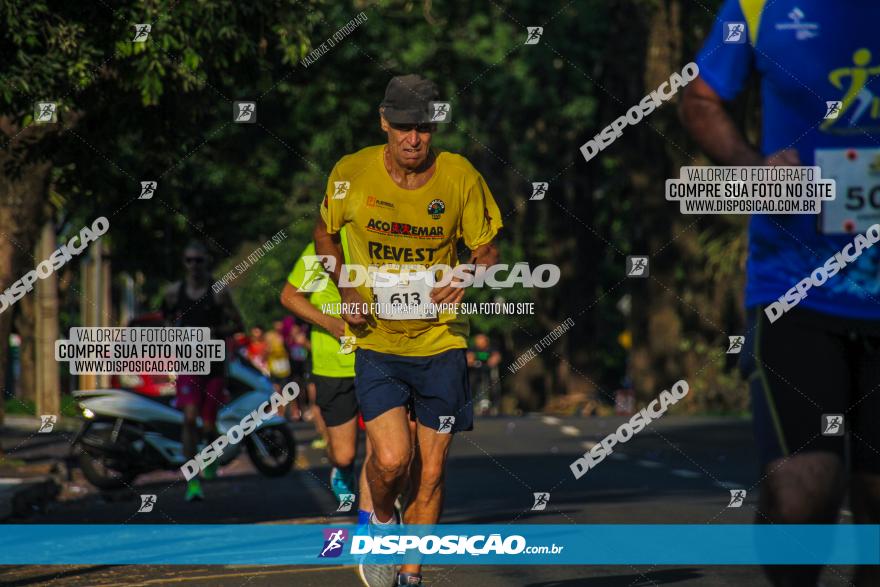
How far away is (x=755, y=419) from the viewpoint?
494 cm

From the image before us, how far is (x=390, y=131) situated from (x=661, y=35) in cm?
2487

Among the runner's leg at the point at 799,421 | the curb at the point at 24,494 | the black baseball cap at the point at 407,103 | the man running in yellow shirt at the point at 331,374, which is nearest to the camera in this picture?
the runner's leg at the point at 799,421

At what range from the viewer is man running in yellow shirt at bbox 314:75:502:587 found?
7.58 m

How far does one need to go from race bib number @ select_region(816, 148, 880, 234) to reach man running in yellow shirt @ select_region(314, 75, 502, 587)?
2.79 metres

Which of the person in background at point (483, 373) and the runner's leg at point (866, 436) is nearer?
the runner's leg at point (866, 436)

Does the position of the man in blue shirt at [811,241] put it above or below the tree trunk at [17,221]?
below

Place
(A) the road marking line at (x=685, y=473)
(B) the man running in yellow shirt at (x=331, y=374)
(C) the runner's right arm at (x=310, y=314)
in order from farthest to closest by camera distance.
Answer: (A) the road marking line at (x=685, y=473)
(B) the man running in yellow shirt at (x=331, y=374)
(C) the runner's right arm at (x=310, y=314)

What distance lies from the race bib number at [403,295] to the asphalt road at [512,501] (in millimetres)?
1763

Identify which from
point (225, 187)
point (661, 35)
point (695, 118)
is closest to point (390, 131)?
point (695, 118)

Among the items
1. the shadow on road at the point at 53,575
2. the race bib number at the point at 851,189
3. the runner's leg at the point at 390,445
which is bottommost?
the shadow on road at the point at 53,575

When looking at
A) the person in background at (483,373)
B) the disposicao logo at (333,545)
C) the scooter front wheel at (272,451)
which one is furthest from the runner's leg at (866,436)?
the person in background at (483,373)

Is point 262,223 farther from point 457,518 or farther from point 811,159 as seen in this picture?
point 811,159

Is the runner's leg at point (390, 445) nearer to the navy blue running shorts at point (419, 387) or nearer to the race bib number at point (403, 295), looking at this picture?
the navy blue running shorts at point (419, 387)

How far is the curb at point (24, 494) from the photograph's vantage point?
12724 mm
